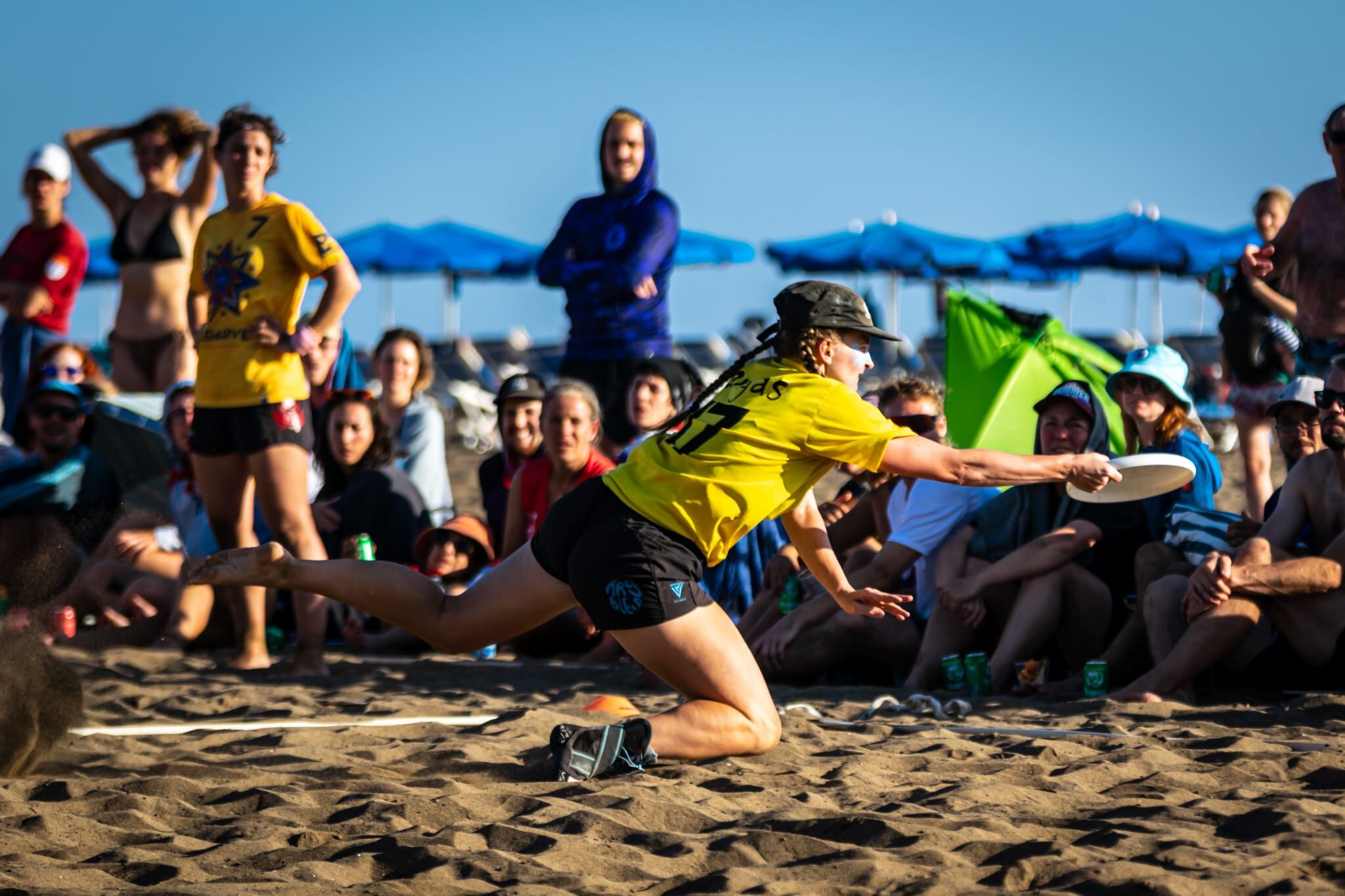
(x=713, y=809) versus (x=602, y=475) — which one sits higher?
(x=602, y=475)

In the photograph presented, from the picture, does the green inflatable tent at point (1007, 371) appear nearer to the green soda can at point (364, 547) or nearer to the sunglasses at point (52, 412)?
the green soda can at point (364, 547)

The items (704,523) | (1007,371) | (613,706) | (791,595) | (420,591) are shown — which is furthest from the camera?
(1007,371)

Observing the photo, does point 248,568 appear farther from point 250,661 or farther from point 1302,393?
point 1302,393

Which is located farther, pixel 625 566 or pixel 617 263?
pixel 617 263

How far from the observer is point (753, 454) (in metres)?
4.32

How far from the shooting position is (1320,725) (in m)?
5.05

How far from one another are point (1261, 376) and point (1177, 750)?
4.53 metres

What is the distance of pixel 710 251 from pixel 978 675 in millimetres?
14357

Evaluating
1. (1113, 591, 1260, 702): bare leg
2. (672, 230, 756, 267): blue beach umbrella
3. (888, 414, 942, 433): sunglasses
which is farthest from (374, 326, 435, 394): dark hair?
(672, 230, 756, 267): blue beach umbrella

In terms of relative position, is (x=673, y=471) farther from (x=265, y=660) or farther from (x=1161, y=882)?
(x=265, y=660)

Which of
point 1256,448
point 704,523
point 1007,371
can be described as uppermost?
point 1007,371

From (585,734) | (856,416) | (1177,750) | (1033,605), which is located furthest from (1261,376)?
(585,734)

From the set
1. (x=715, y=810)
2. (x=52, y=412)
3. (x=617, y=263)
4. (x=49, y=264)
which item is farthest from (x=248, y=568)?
(x=49, y=264)

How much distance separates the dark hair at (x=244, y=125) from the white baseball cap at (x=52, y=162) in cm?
369
